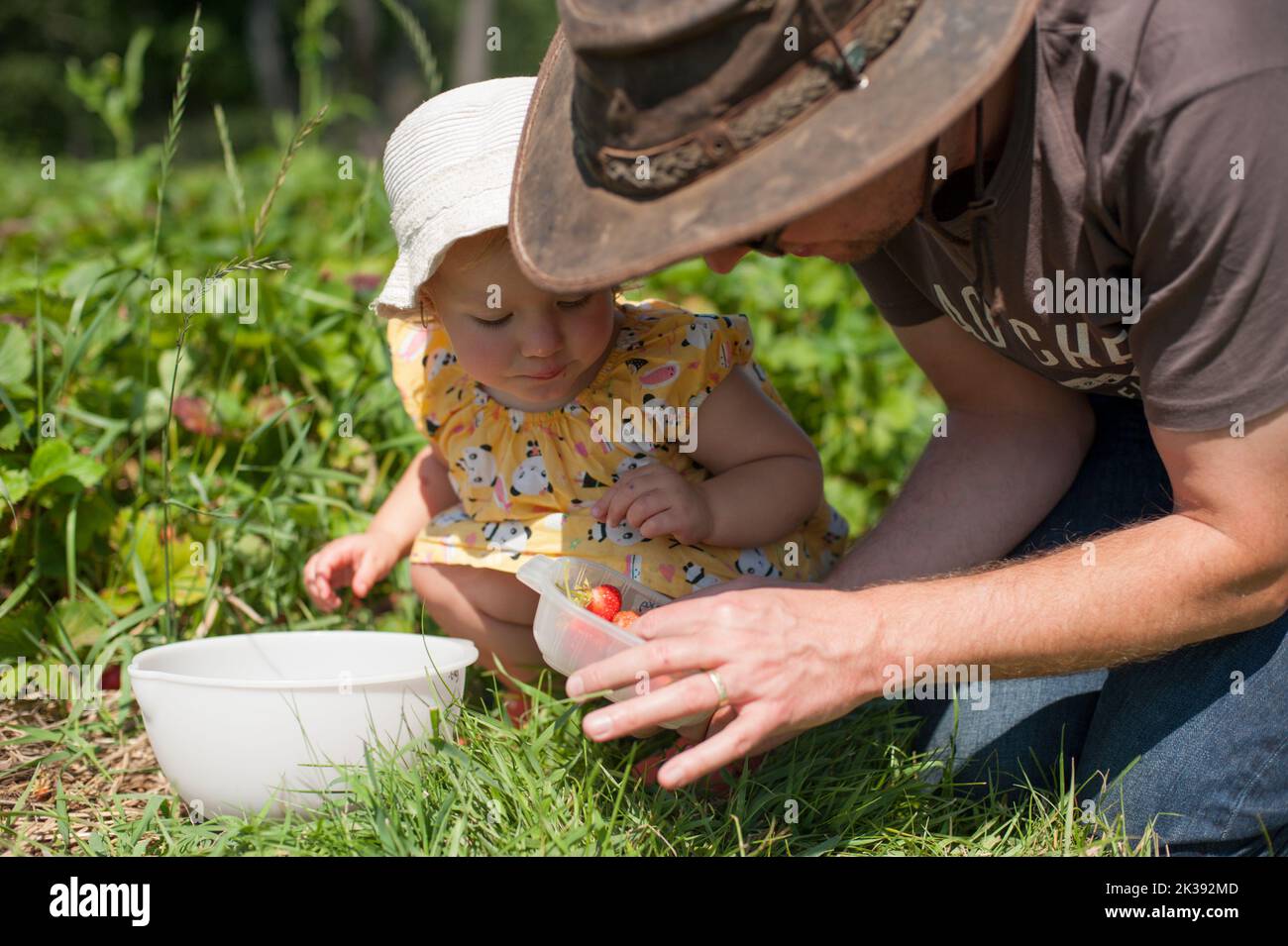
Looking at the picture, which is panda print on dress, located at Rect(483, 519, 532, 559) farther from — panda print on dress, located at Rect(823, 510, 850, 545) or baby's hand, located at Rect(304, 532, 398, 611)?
panda print on dress, located at Rect(823, 510, 850, 545)

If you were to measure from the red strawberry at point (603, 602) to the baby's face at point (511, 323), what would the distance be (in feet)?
1.14

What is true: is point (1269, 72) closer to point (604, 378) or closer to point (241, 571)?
point (604, 378)

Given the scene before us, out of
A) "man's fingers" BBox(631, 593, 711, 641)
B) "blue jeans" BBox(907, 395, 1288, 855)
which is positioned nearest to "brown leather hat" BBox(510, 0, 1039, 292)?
"man's fingers" BBox(631, 593, 711, 641)

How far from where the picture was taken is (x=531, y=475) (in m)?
2.09

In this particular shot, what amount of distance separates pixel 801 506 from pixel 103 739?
1214 millimetres

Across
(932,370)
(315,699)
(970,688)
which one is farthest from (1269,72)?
(315,699)

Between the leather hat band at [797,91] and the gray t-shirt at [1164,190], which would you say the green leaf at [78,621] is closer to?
the leather hat band at [797,91]

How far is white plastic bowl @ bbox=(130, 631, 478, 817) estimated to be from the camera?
1.69m

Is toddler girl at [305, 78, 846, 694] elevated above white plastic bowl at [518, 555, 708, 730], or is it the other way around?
toddler girl at [305, 78, 846, 694]

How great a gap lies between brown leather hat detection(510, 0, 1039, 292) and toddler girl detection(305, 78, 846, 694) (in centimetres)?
51

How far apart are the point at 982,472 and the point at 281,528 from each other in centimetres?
131

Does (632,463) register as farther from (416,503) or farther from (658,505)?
(416,503)

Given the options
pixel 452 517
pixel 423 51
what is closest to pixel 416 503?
pixel 452 517

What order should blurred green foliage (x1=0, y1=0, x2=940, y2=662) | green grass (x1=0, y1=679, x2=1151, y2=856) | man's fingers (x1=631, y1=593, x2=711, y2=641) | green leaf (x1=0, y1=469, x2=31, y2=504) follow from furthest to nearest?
blurred green foliage (x1=0, y1=0, x2=940, y2=662)
green leaf (x1=0, y1=469, x2=31, y2=504)
green grass (x1=0, y1=679, x2=1151, y2=856)
man's fingers (x1=631, y1=593, x2=711, y2=641)
